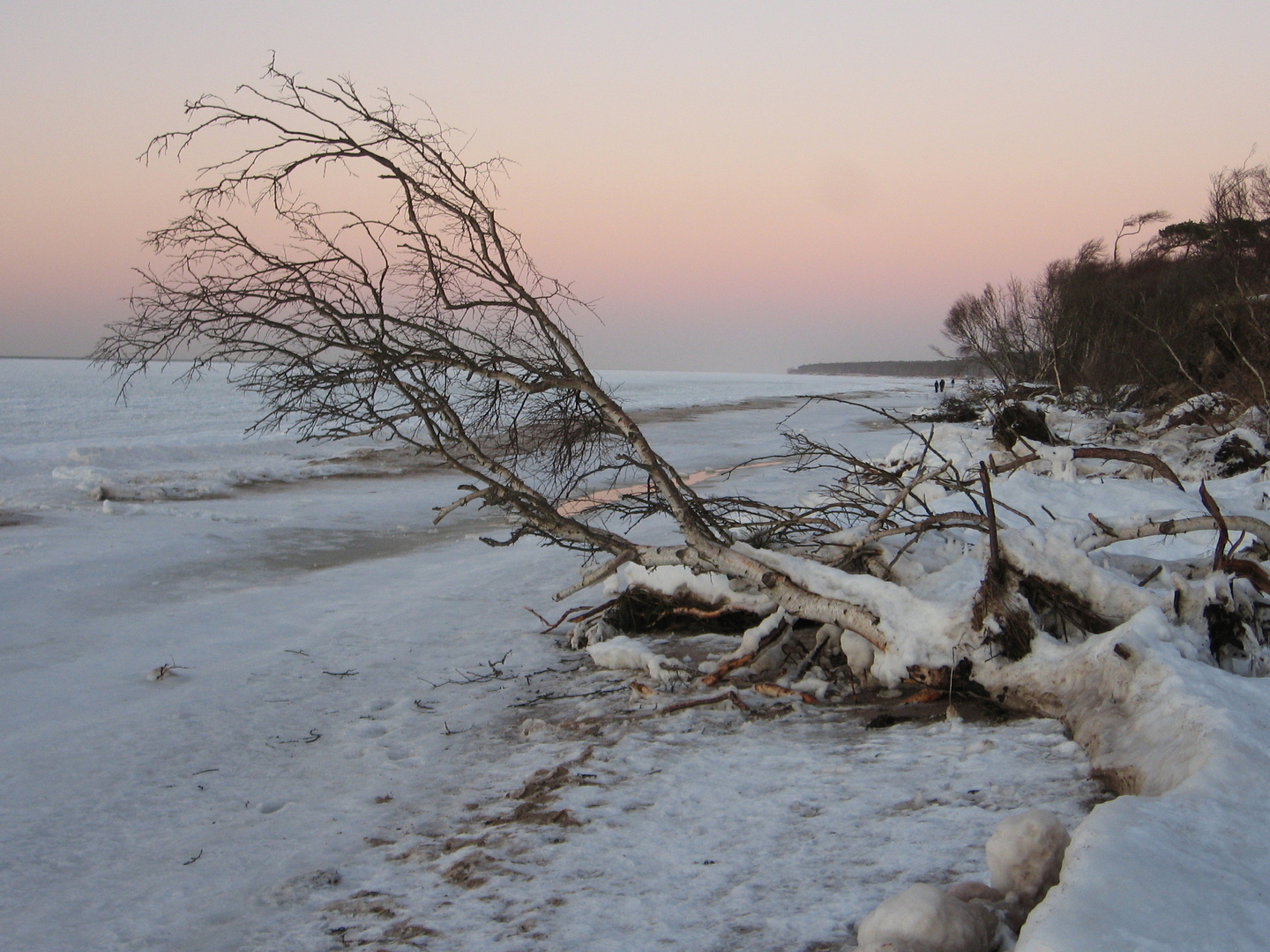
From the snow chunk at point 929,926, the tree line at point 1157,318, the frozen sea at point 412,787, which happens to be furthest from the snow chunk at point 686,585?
the tree line at point 1157,318

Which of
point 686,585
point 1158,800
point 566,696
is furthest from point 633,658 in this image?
point 1158,800

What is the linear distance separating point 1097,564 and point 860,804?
1.98m

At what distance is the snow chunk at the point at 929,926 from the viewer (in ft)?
6.26

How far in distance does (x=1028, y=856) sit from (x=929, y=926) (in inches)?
15.8

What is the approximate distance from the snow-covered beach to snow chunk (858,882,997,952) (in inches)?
7.7

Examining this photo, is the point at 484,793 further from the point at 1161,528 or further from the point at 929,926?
the point at 1161,528

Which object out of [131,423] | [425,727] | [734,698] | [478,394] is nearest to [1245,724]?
[734,698]

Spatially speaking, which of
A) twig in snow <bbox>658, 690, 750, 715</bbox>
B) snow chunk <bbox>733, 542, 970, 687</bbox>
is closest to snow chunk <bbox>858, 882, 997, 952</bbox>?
snow chunk <bbox>733, 542, 970, 687</bbox>

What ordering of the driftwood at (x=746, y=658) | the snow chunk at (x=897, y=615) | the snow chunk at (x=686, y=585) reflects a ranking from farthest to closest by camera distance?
1. the snow chunk at (x=686, y=585)
2. the driftwood at (x=746, y=658)
3. the snow chunk at (x=897, y=615)

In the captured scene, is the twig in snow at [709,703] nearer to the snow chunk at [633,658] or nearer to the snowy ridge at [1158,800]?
the snow chunk at [633,658]

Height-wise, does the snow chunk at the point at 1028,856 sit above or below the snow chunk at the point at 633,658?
above

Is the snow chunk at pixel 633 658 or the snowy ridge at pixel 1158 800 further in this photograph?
the snow chunk at pixel 633 658

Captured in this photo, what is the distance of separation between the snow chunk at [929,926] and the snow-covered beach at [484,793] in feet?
0.64

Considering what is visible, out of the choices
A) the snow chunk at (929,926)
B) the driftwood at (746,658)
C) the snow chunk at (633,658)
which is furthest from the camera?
the snow chunk at (633,658)
